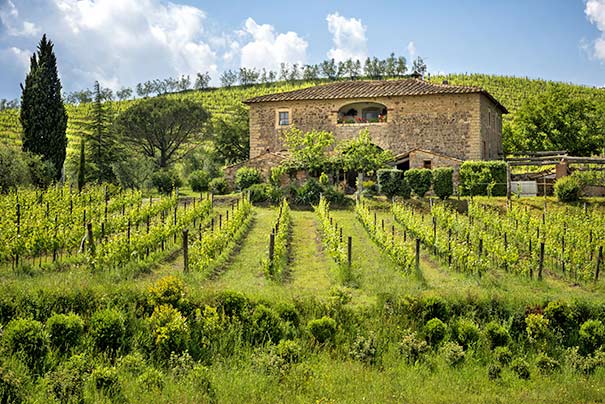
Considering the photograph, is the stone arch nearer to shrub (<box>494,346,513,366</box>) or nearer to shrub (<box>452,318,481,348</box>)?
shrub (<box>452,318,481,348</box>)

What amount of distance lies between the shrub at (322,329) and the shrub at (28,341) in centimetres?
389

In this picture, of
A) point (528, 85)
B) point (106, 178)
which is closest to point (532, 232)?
point (106, 178)

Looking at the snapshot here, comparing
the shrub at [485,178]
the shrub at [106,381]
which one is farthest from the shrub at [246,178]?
the shrub at [106,381]

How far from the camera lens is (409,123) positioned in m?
31.3

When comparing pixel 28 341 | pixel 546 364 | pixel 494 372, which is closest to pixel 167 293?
pixel 28 341

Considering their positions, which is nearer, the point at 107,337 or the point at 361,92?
the point at 107,337

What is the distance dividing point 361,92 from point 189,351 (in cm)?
2523

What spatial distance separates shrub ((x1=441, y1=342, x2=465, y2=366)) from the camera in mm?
9172

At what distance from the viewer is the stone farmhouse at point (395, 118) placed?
30266 mm

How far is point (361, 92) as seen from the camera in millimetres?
32219

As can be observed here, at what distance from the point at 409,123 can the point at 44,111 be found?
18.8 metres

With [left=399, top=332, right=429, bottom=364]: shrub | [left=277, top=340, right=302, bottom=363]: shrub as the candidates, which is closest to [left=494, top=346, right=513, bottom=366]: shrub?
[left=399, top=332, right=429, bottom=364]: shrub

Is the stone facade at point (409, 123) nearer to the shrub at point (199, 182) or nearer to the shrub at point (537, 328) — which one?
the shrub at point (199, 182)

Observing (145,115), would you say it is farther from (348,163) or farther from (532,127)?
(532,127)
